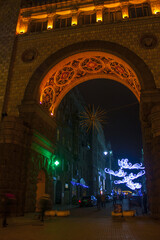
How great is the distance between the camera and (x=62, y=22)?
68.9 ft

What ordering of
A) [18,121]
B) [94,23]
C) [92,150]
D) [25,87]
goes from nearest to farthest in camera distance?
[18,121] → [25,87] → [94,23] → [92,150]

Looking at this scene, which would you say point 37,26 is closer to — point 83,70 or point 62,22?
point 62,22

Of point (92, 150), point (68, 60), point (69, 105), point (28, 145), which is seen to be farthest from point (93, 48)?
point (92, 150)

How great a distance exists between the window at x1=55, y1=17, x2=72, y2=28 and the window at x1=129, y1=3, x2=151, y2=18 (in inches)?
235

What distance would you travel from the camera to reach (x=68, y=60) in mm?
19438

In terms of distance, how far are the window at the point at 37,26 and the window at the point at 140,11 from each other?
856cm

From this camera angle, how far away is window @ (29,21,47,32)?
2123 centimetres

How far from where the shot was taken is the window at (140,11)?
1942 cm

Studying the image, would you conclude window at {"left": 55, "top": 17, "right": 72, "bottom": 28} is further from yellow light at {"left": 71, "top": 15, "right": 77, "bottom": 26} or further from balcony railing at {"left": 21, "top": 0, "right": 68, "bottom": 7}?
balcony railing at {"left": 21, "top": 0, "right": 68, "bottom": 7}

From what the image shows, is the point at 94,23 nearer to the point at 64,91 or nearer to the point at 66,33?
the point at 66,33

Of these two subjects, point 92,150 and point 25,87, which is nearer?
point 25,87

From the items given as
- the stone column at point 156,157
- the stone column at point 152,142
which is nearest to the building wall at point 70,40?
the stone column at point 152,142

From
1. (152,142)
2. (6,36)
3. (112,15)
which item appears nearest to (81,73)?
(112,15)

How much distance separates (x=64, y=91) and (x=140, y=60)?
8.33 m
